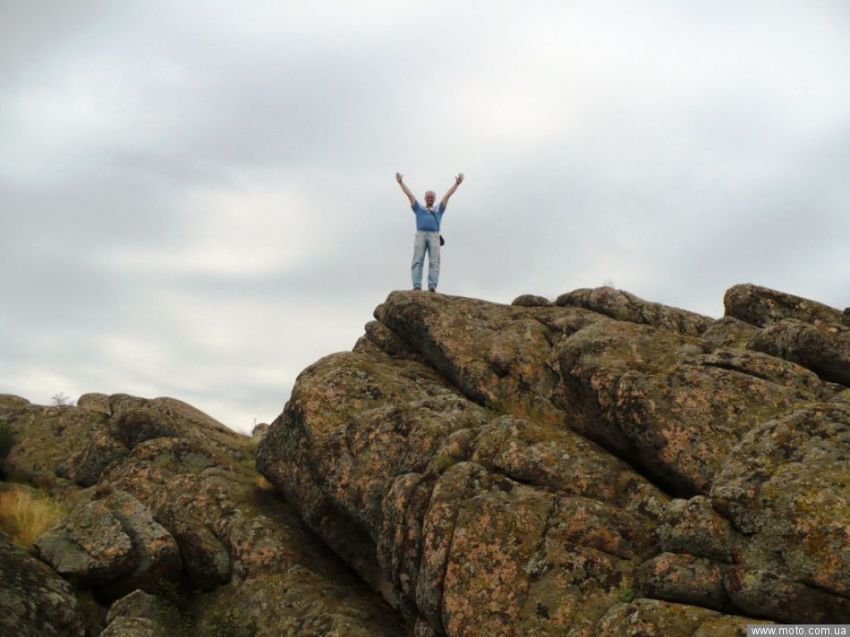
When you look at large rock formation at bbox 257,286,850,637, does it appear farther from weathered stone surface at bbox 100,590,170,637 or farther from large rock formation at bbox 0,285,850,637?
weathered stone surface at bbox 100,590,170,637

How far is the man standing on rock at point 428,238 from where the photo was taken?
102 feet

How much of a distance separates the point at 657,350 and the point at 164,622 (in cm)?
1573

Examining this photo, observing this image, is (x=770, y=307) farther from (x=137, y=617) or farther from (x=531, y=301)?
(x=137, y=617)

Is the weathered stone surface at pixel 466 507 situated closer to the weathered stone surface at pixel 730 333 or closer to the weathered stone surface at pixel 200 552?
the weathered stone surface at pixel 200 552

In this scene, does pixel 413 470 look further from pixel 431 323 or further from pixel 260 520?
pixel 431 323

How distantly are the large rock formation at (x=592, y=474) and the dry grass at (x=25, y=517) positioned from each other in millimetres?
6867

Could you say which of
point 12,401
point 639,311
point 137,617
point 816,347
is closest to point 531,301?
point 639,311

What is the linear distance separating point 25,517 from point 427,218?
1854 centimetres

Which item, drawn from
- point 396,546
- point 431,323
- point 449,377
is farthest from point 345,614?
point 431,323

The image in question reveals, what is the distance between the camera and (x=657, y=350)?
2077 centimetres

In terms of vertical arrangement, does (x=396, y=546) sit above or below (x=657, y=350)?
below

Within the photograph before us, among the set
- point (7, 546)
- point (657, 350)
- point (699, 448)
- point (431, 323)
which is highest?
point (431, 323)

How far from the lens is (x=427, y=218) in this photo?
30.9m

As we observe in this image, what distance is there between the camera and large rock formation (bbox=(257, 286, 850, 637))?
41.2 feet
